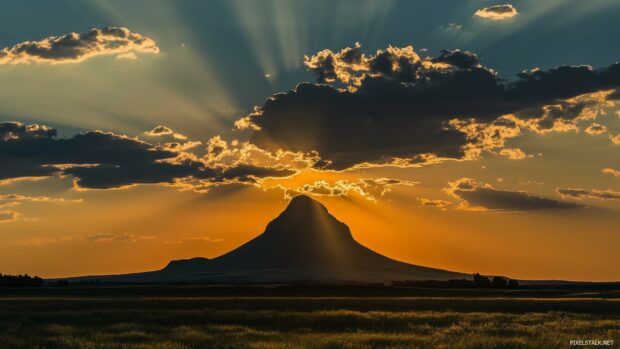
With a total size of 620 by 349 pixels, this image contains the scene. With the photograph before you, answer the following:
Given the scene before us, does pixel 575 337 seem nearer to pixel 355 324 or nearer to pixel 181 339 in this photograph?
pixel 355 324

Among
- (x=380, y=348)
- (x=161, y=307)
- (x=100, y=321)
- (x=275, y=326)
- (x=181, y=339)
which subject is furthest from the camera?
(x=161, y=307)

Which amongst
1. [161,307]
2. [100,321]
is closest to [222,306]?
[161,307]

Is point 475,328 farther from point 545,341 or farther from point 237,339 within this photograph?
point 237,339

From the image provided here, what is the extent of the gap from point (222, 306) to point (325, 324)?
86.1ft

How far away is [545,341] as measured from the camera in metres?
36.4

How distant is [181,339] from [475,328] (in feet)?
63.1

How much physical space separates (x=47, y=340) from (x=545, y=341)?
26.7 metres

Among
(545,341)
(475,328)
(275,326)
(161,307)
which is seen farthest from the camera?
(161,307)

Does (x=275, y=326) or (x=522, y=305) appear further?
(x=522, y=305)

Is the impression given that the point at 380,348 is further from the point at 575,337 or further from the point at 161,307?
the point at 161,307

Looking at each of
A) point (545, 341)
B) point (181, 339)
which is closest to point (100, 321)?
point (181, 339)

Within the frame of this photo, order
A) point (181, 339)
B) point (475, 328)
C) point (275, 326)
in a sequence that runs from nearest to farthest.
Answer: point (181, 339)
point (475, 328)
point (275, 326)

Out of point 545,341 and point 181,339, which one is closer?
point 545,341

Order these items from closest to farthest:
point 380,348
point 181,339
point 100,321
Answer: point 380,348
point 181,339
point 100,321
